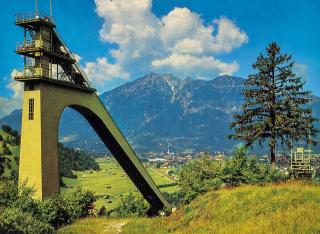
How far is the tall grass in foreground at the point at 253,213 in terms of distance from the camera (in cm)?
1678

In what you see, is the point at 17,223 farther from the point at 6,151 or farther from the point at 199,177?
the point at 6,151

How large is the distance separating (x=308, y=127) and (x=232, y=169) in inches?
354

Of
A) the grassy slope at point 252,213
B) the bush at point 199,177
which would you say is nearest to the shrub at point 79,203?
the grassy slope at point 252,213

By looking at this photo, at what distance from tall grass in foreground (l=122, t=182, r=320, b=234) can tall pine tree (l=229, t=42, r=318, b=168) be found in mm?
15285

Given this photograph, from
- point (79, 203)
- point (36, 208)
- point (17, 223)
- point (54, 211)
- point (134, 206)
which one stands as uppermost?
point (17, 223)

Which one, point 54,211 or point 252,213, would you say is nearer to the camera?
point 252,213

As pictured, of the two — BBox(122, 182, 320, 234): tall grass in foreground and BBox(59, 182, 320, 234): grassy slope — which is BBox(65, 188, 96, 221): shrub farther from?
BBox(122, 182, 320, 234): tall grass in foreground

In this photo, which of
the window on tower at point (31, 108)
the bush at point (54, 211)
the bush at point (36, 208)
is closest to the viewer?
the bush at point (36, 208)

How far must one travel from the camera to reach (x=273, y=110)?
39031mm

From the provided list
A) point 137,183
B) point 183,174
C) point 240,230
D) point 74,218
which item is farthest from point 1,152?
point 240,230

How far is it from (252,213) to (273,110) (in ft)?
69.3

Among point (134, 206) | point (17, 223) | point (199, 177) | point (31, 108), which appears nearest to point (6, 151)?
point (134, 206)

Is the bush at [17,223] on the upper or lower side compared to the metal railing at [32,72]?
lower

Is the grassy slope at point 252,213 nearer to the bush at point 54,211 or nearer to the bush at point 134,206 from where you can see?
the bush at point 54,211
